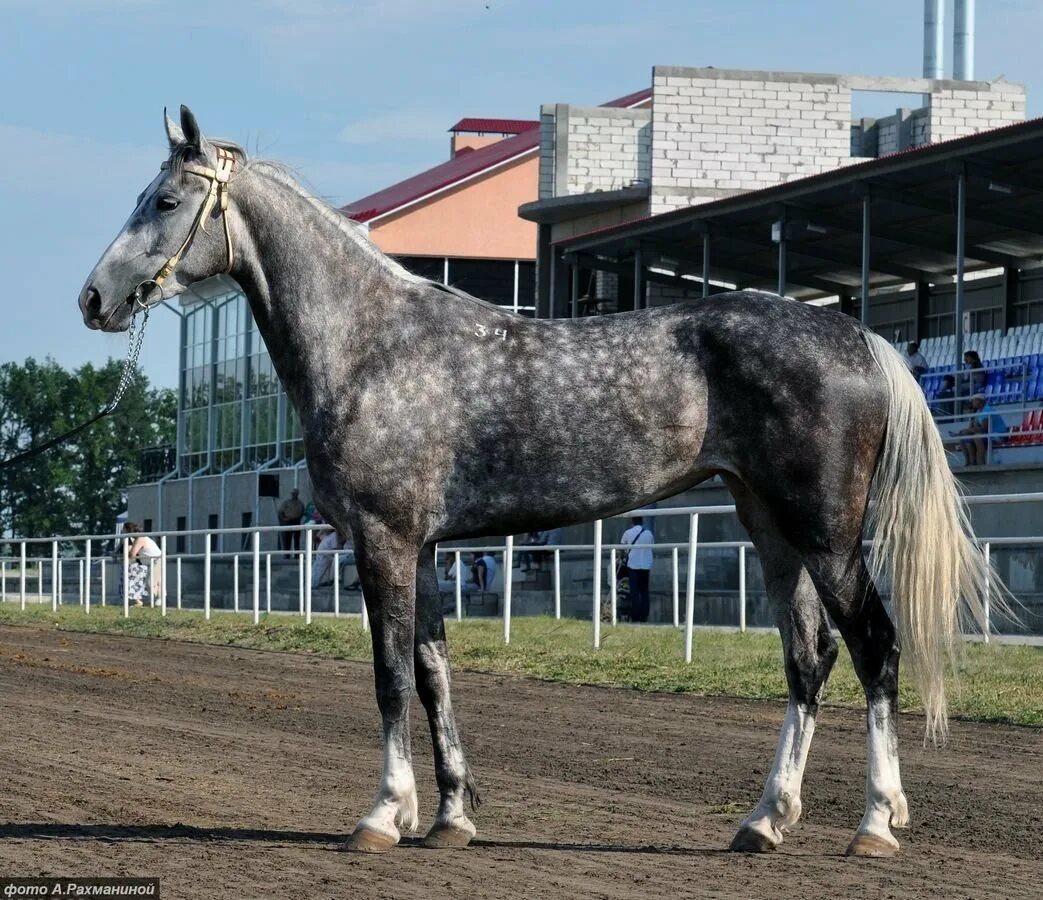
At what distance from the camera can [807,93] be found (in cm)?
3622

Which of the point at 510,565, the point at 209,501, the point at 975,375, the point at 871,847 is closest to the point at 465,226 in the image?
the point at 209,501

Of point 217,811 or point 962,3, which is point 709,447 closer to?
point 217,811

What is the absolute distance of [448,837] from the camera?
600 cm

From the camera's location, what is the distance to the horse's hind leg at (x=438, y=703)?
6082 mm

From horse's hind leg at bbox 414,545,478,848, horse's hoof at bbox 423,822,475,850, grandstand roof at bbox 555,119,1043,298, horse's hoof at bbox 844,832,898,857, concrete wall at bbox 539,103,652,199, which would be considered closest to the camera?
horse's hoof at bbox 844,832,898,857

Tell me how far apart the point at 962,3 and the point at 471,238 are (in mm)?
15193

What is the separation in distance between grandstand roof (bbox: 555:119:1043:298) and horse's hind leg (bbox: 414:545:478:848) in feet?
54.8

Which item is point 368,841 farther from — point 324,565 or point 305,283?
point 324,565

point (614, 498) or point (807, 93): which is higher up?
point (807, 93)

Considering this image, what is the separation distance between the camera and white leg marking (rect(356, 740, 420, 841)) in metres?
5.95

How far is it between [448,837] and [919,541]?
201 centimetres

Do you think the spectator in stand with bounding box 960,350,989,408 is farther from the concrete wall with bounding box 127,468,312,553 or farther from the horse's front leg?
the concrete wall with bounding box 127,468,312,553

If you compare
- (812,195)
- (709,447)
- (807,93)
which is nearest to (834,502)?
(709,447)

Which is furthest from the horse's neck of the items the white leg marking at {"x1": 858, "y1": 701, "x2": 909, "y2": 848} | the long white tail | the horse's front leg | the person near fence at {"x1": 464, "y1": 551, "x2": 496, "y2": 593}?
the person near fence at {"x1": 464, "y1": 551, "x2": 496, "y2": 593}
